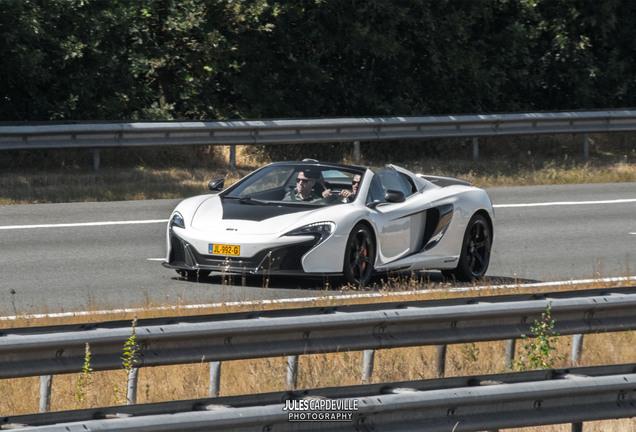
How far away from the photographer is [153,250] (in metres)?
14.5

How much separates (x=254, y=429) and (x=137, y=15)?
18.0 meters

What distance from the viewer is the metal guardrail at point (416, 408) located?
17.3 ft

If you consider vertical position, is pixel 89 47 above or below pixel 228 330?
above

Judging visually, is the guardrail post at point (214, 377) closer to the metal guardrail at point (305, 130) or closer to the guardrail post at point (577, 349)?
the guardrail post at point (577, 349)

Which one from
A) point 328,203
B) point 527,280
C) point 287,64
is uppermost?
point 287,64

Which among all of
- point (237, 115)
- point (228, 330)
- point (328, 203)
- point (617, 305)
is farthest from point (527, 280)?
point (237, 115)

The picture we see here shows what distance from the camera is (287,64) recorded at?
24.4 m

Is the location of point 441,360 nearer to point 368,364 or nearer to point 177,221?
point 368,364

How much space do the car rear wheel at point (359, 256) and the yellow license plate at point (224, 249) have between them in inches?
42.4

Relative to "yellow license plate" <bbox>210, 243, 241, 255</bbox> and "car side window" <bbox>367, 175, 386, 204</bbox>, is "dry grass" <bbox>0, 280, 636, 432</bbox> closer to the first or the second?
"yellow license plate" <bbox>210, 243, 241, 255</bbox>

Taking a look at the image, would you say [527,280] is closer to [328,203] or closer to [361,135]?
[328,203]

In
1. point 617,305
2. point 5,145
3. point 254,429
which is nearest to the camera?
point 254,429

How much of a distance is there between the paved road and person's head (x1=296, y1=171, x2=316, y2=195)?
96cm

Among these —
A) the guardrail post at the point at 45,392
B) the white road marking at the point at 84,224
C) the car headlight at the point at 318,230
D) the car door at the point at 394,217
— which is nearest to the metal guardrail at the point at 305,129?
the white road marking at the point at 84,224
